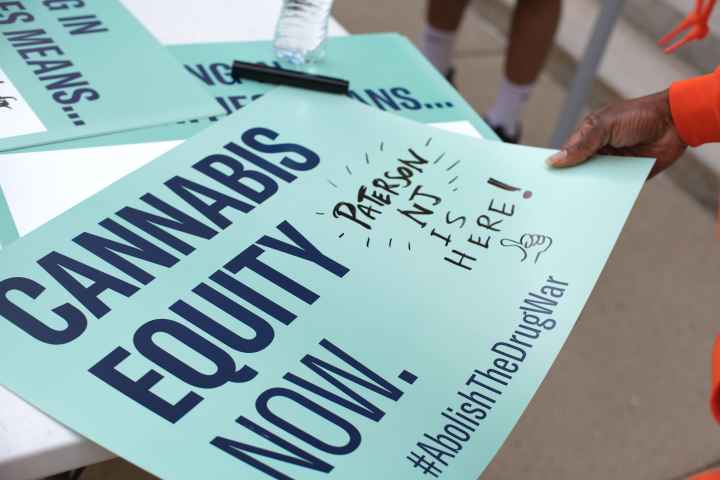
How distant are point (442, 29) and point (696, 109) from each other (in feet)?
4.12

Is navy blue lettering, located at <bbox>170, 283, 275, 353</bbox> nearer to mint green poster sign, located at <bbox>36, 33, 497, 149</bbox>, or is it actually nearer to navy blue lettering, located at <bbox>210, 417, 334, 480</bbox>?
navy blue lettering, located at <bbox>210, 417, 334, 480</bbox>

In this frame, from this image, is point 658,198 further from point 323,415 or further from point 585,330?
point 323,415

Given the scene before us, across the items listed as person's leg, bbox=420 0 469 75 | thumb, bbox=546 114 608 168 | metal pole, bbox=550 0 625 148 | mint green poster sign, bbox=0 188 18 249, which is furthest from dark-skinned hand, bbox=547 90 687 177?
person's leg, bbox=420 0 469 75

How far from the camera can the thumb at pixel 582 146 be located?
66 cm

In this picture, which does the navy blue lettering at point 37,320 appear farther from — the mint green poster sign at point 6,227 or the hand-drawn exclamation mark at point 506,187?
the hand-drawn exclamation mark at point 506,187

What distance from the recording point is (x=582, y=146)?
2.19ft

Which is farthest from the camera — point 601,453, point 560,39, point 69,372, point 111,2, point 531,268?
point 560,39

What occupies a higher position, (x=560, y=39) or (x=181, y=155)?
(x=181, y=155)

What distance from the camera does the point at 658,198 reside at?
2074 mm

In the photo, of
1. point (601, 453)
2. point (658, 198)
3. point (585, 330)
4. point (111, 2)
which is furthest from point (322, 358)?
point (658, 198)

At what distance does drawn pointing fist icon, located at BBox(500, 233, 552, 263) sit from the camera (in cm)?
58

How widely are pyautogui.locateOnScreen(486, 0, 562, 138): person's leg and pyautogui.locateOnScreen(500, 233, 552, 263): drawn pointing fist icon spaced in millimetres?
1287

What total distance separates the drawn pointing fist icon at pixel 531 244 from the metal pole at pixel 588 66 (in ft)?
3.78

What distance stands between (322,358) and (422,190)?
0.19m
